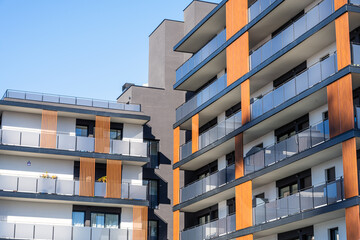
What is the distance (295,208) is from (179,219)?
48.1 feet

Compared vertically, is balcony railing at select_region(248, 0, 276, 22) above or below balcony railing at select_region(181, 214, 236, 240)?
above

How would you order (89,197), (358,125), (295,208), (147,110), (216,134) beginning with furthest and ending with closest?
(147,110)
(89,197)
(216,134)
(295,208)
(358,125)

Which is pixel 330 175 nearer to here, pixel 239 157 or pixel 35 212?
pixel 239 157

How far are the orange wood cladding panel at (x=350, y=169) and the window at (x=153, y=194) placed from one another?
72.3ft

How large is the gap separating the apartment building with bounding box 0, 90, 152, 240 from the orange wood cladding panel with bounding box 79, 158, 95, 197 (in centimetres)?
7

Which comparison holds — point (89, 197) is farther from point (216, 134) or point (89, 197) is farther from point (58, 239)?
point (216, 134)

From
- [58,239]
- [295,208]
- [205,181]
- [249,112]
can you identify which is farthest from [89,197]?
[295,208]

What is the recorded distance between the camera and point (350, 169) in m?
30.5

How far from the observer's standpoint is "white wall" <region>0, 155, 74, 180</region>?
47.0m

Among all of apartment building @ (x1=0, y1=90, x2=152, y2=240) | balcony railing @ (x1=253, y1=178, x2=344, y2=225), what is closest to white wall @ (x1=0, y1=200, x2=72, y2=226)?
apartment building @ (x1=0, y1=90, x2=152, y2=240)

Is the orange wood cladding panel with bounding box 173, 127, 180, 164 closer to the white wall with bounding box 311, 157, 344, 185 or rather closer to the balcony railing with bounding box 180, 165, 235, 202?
the balcony railing with bounding box 180, 165, 235, 202

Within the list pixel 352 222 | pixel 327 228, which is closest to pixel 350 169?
pixel 352 222

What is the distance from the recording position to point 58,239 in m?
45.8

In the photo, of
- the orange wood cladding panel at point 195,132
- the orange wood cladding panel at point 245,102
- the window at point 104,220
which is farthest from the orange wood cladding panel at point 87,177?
the orange wood cladding panel at point 245,102
